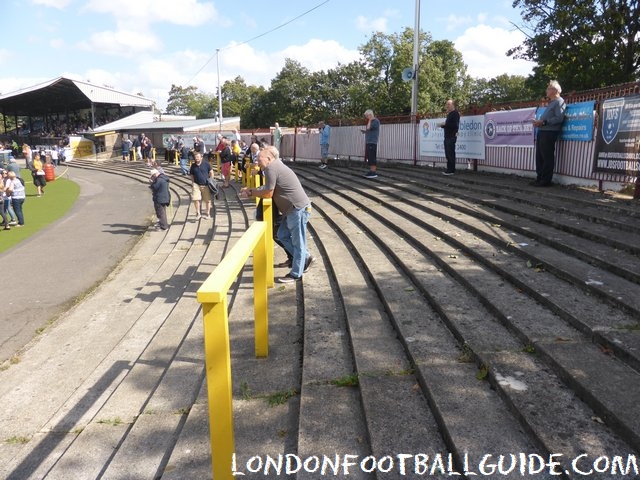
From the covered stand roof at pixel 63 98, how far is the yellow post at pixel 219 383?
176ft

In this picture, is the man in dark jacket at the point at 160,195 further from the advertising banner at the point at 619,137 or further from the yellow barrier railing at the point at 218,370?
the yellow barrier railing at the point at 218,370

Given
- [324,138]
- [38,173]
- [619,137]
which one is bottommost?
[38,173]

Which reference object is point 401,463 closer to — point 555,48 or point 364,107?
point 555,48

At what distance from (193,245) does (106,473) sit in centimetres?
758

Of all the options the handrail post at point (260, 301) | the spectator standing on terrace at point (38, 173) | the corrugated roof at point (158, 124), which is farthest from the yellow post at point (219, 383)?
the corrugated roof at point (158, 124)

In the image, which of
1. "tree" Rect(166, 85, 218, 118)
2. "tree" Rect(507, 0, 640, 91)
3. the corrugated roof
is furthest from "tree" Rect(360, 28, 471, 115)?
"tree" Rect(166, 85, 218, 118)

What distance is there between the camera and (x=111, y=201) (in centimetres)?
1967

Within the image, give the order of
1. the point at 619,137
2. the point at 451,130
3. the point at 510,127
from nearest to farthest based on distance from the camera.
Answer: the point at 619,137 → the point at 510,127 → the point at 451,130

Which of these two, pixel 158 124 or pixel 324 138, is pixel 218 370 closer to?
pixel 324 138

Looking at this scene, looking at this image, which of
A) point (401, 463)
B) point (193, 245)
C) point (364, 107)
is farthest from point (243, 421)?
point (364, 107)

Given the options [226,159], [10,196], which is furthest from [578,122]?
[10,196]

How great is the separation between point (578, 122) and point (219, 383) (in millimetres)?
8486

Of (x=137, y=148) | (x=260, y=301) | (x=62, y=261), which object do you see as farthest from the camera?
(x=137, y=148)

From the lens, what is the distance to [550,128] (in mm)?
8711
